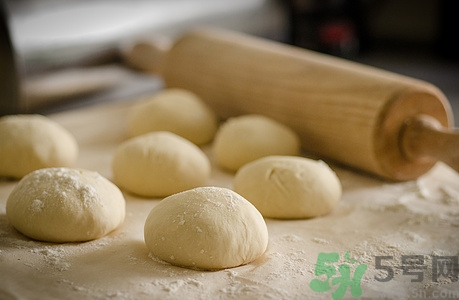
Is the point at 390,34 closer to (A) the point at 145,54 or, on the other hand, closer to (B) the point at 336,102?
(A) the point at 145,54

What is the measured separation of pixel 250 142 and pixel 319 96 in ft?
0.96

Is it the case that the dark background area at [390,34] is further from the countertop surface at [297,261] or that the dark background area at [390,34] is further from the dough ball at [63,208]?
the dough ball at [63,208]

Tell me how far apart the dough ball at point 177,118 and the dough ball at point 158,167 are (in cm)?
36

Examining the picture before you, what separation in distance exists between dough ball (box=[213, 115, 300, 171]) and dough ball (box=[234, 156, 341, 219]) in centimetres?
26

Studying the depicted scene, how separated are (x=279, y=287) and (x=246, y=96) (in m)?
1.15

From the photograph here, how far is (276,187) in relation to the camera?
5.75 feet

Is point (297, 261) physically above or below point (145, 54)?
below

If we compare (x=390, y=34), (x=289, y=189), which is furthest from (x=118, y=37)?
(x=390, y=34)

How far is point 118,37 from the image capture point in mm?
2836

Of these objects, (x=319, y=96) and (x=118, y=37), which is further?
(x=118, y=37)

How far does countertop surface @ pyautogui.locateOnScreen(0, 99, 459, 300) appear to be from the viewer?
1359 mm

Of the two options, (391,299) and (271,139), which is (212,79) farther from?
(391,299)

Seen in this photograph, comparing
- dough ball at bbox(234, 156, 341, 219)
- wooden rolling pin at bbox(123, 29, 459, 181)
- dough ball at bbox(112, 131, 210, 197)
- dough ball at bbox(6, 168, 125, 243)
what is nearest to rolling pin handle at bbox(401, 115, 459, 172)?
wooden rolling pin at bbox(123, 29, 459, 181)

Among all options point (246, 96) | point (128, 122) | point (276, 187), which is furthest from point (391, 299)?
point (128, 122)
